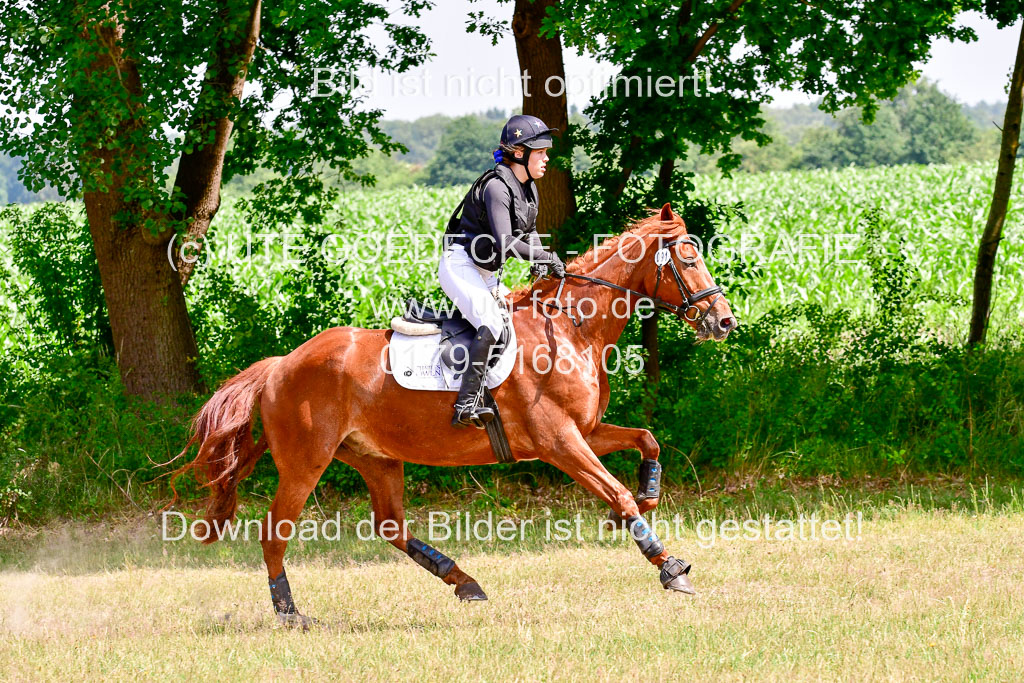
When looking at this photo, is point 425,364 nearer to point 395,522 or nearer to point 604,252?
point 395,522

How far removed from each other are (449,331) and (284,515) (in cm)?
177

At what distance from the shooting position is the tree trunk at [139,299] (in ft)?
38.1

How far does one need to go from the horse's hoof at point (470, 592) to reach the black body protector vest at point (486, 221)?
2.31m

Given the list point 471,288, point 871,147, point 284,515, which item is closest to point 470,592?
point 284,515

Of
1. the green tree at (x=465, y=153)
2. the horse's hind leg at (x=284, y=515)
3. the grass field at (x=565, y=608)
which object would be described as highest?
the green tree at (x=465, y=153)

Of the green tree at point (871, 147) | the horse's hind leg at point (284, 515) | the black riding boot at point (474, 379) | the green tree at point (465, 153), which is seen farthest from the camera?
the green tree at point (871, 147)

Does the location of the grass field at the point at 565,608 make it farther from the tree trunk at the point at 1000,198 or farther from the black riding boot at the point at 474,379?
the tree trunk at the point at 1000,198

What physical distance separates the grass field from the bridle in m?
1.95

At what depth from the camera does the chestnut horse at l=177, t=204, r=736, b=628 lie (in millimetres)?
6738

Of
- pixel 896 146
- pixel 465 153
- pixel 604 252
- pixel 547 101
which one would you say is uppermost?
pixel 896 146

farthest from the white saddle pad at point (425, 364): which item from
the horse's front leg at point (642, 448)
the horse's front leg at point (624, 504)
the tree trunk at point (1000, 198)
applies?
the tree trunk at point (1000, 198)

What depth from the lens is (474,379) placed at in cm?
671

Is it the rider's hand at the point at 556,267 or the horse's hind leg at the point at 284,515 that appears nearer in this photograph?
the rider's hand at the point at 556,267

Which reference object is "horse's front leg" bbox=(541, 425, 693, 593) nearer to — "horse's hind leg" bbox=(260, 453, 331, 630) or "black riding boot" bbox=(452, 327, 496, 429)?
"black riding boot" bbox=(452, 327, 496, 429)
